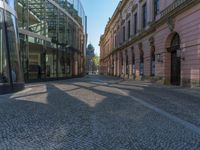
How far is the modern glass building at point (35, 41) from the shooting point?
14.1m

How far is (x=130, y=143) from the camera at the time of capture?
→ 4.97m

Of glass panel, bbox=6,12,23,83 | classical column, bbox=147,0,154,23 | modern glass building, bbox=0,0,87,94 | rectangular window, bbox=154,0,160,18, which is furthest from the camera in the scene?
classical column, bbox=147,0,154,23

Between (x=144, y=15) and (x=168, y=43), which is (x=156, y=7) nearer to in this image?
(x=144, y=15)

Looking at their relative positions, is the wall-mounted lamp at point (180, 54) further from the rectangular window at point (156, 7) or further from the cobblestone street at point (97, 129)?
the cobblestone street at point (97, 129)

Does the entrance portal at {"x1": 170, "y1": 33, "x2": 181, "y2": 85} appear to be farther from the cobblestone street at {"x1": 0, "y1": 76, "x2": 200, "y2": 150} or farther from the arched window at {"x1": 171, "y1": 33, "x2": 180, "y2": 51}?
the cobblestone street at {"x1": 0, "y1": 76, "x2": 200, "y2": 150}

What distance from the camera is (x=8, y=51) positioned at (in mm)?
14109

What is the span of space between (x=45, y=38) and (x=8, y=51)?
16.1 meters

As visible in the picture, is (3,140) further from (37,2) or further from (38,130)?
(37,2)

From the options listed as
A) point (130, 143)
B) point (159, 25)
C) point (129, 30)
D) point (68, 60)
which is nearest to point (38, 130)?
point (130, 143)

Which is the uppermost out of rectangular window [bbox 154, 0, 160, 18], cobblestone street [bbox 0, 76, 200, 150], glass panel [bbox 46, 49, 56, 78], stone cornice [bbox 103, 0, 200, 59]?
rectangular window [bbox 154, 0, 160, 18]

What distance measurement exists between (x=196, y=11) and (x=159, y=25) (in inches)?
312

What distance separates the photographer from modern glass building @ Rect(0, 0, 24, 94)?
1378cm

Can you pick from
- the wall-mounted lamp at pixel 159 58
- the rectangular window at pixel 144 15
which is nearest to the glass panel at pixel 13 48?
the wall-mounted lamp at pixel 159 58

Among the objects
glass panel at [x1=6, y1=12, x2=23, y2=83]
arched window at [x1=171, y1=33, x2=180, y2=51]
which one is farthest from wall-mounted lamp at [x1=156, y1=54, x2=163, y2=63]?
glass panel at [x1=6, y1=12, x2=23, y2=83]
